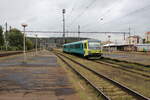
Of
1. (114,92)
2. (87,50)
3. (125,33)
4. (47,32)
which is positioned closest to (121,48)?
(125,33)

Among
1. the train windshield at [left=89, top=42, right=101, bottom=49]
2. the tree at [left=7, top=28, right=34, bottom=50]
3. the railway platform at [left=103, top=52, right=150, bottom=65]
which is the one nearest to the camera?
the railway platform at [left=103, top=52, right=150, bottom=65]

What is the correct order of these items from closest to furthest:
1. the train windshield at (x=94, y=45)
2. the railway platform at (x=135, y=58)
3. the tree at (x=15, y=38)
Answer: the railway platform at (x=135, y=58), the train windshield at (x=94, y=45), the tree at (x=15, y=38)

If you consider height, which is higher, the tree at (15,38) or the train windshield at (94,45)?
the tree at (15,38)

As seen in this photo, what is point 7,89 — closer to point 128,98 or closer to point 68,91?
point 68,91

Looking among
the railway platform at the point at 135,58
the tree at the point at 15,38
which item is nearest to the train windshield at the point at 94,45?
the railway platform at the point at 135,58

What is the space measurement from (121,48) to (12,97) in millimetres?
87259

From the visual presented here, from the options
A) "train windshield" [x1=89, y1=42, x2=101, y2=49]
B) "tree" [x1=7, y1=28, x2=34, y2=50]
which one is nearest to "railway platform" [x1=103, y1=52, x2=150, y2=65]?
"train windshield" [x1=89, y1=42, x2=101, y2=49]

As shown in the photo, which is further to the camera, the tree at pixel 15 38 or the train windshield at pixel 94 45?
the tree at pixel 15 38

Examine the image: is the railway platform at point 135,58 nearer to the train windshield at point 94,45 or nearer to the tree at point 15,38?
the train windshield at point 94,45

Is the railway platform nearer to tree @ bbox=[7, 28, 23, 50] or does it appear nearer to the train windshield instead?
the train windshield

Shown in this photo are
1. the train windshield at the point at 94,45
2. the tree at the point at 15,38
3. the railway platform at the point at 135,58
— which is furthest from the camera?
the tree at the point at 15,38

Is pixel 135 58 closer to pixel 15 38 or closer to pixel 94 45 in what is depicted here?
pixel 94 45

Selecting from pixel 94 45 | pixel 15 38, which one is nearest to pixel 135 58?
pixel 94 45

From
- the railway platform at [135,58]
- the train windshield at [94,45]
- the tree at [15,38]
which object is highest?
the tree at [15,38]
